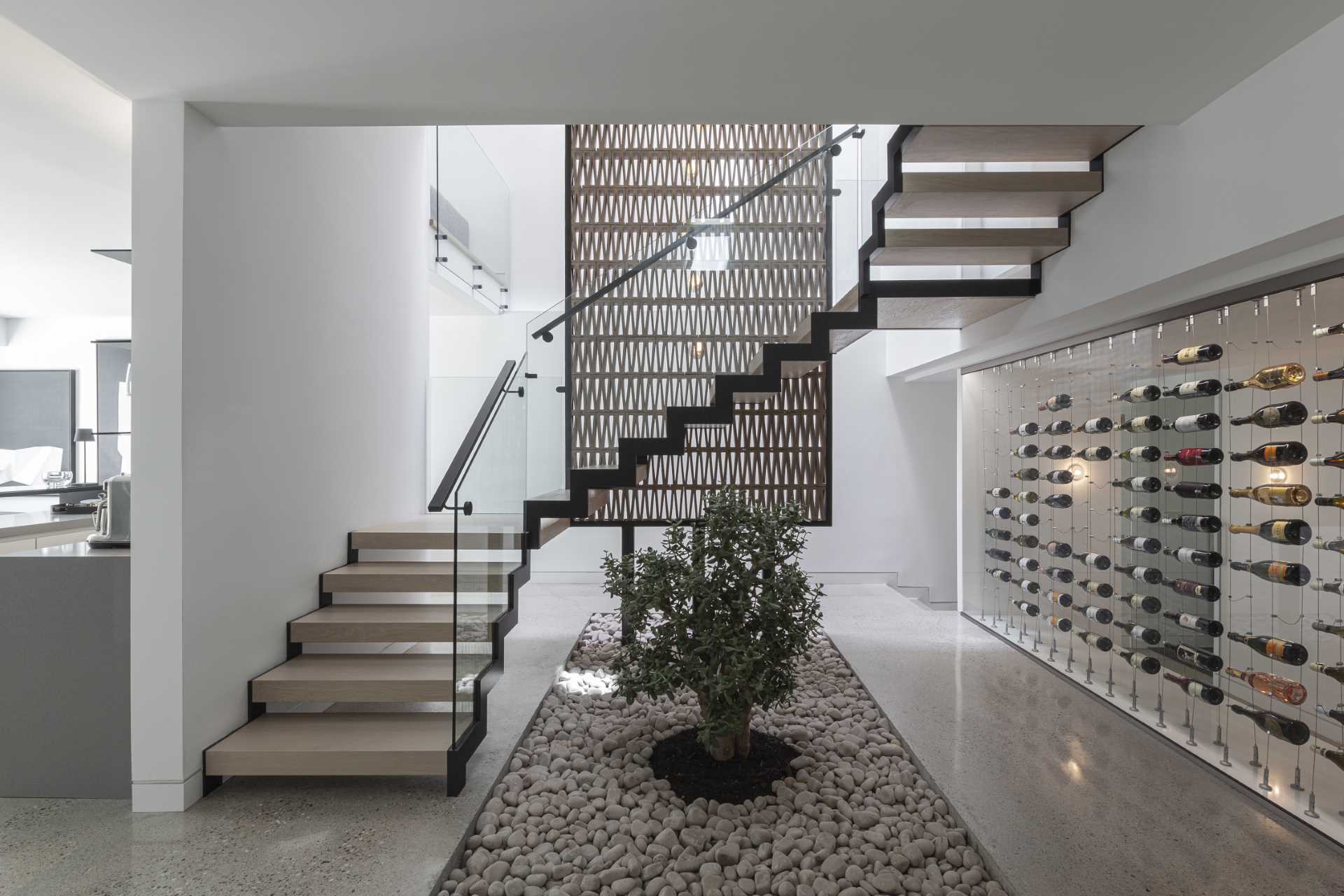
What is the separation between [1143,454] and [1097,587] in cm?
94

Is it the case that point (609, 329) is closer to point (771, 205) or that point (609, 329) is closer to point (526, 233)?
point (771, 205)

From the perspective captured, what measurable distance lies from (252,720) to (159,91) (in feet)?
8.94

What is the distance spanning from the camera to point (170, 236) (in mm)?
3021

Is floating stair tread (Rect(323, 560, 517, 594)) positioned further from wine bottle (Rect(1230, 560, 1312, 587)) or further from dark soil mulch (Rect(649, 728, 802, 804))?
wine bottle (Rect(1230, 560, 1312, 587))

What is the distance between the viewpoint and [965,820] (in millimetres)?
2943

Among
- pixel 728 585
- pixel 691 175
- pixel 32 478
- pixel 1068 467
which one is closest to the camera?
pixel 728 585

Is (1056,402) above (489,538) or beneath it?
above

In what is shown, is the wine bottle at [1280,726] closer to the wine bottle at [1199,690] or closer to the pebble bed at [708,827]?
the wine bottle at [1199,690]

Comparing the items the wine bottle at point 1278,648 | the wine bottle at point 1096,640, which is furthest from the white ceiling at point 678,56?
the wine bottle at point 1096,640

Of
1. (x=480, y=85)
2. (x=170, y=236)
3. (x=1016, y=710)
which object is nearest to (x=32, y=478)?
(x=170, y=236)

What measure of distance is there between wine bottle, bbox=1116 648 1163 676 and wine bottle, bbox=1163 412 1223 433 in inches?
48.1

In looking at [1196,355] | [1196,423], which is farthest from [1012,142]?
[1196,423]

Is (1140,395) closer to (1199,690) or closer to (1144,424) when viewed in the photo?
(1144,424)

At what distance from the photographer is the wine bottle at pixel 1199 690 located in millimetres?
3480
